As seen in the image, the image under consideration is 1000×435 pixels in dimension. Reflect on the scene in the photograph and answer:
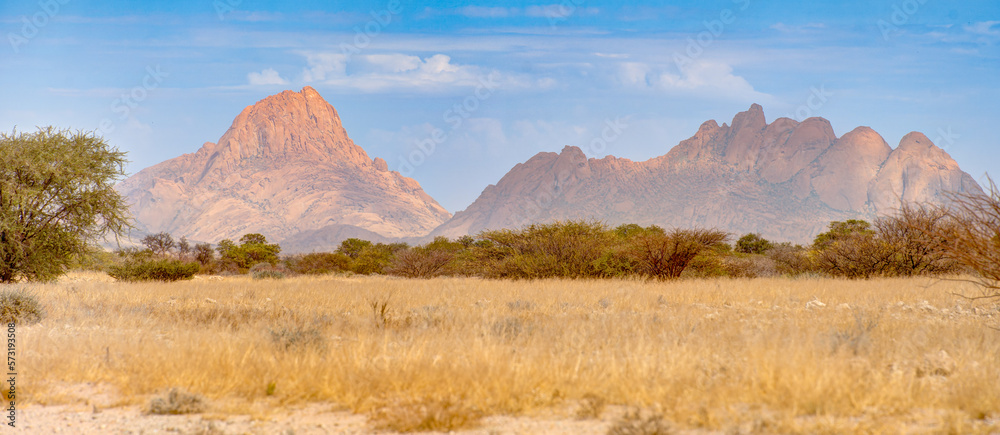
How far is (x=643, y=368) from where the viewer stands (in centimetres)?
571

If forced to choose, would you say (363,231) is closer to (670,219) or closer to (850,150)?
(670,219)

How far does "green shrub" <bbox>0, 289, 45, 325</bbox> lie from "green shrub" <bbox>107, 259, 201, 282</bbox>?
13107mm

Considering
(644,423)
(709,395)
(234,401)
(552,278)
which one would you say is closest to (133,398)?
(234,401)

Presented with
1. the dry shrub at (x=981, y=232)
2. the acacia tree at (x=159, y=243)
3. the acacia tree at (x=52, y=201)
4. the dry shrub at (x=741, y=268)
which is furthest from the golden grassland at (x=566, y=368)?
the acacia tree at (x=159, y=243)

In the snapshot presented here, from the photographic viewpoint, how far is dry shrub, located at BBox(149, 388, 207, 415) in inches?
206

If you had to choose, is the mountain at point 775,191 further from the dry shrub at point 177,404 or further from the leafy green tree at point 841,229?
the dry shrub at point 177,404

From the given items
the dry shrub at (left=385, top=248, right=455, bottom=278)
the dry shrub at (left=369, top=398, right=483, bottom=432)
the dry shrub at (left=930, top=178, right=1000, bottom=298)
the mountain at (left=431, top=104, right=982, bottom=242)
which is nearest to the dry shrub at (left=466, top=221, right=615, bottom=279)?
the dry shrub at (left=385, top=248, right=455, bottom=278)

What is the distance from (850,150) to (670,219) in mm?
81241

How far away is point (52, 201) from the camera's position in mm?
19094

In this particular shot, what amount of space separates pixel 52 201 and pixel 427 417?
20.1 metres

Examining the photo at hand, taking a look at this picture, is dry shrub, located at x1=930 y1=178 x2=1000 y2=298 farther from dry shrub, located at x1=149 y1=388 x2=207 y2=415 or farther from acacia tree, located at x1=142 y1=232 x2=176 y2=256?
acacia tree, located at x1=142 y1=232 x2=176 y2=256

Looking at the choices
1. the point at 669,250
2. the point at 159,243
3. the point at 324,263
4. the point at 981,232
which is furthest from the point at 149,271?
the point at 159,243

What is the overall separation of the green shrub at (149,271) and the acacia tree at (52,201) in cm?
295

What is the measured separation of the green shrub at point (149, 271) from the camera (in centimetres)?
2319
